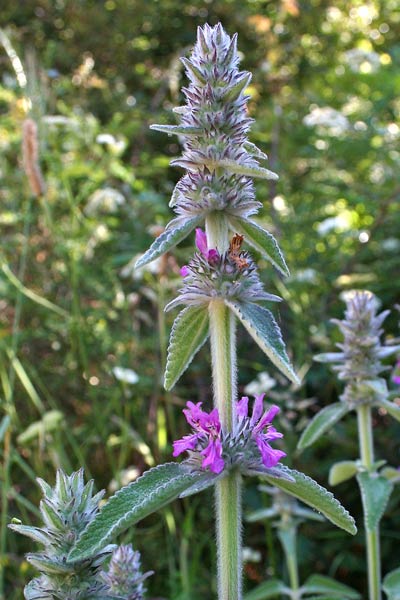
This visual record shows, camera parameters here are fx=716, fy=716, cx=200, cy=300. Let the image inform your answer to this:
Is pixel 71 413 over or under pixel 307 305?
under

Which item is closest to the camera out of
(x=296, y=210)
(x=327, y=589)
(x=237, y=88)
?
(x=237, y=88)

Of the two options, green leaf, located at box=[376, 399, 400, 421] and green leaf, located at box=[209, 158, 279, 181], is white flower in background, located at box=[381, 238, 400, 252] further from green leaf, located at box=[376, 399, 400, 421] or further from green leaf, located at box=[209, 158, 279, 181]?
green leaf, located at box=[209, 158, 279, 181]

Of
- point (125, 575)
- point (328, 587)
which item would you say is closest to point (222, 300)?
point (125, 575)

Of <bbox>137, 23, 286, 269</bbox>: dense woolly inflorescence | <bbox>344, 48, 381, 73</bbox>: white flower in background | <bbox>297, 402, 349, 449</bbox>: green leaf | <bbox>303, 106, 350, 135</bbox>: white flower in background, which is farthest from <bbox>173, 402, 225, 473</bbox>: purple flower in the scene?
<bbox>344, 48, 381, 73</bbox>: white flower in background

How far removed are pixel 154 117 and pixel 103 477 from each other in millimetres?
1706

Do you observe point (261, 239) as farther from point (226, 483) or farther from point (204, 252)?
point (226, 483)

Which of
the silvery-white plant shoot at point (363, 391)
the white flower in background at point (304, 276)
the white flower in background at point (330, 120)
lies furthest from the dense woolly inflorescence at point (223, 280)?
the white flower in background at point (330, 120)

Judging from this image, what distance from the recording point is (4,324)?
2805mm

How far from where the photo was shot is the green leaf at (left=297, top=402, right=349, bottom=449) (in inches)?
52.1

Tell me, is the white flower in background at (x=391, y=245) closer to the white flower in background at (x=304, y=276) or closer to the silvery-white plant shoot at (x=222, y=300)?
the white flower in background at (x=304, y=276)

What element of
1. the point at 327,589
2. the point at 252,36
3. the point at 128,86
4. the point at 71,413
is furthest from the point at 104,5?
the point at 327,589

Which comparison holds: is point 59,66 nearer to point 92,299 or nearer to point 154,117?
point 154,117

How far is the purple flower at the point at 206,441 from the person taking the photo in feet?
2.67

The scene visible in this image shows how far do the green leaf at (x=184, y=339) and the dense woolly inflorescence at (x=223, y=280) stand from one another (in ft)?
0.06
